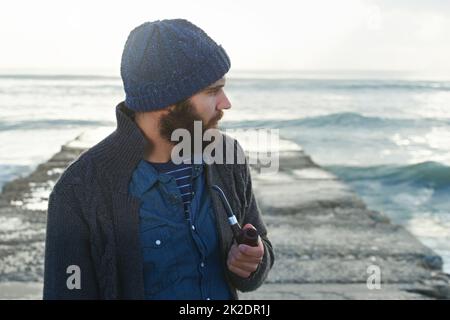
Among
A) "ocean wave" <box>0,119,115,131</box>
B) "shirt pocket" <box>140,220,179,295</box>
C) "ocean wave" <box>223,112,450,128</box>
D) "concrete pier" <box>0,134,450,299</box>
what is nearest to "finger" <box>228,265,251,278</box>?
"shirt pocket" <box>140,220,179,295</box>

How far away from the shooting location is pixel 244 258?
2.18 metres

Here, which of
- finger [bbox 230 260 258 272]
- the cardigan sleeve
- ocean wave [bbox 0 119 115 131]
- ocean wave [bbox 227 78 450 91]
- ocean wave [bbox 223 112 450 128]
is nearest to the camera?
the cardigan sleeve

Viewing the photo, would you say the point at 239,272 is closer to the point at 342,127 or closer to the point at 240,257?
the point at 240,257

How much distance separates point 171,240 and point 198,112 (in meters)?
0.42

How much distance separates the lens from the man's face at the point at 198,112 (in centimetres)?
225

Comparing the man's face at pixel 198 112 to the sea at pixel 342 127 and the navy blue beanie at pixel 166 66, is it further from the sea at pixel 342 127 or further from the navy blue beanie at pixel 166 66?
the sea at pixel 342 127

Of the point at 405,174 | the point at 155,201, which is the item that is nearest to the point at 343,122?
Answer: the point at 405,174

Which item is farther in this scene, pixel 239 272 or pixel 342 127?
pixel 342 127

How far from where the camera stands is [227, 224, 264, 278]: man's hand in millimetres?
2168

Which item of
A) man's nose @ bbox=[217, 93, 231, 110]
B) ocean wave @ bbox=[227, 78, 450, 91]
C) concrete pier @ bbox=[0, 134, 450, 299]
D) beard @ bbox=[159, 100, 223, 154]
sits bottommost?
concrete pier @ bbox=[0, 134, 450, 299]

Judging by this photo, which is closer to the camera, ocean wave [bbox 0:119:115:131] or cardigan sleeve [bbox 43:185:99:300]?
cardigan sleeve [bbox 43:185:99:300]

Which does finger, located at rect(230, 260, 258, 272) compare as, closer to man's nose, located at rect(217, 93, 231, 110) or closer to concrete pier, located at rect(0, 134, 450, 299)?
man's nose, located at rect(217, 93, 231, 110)
